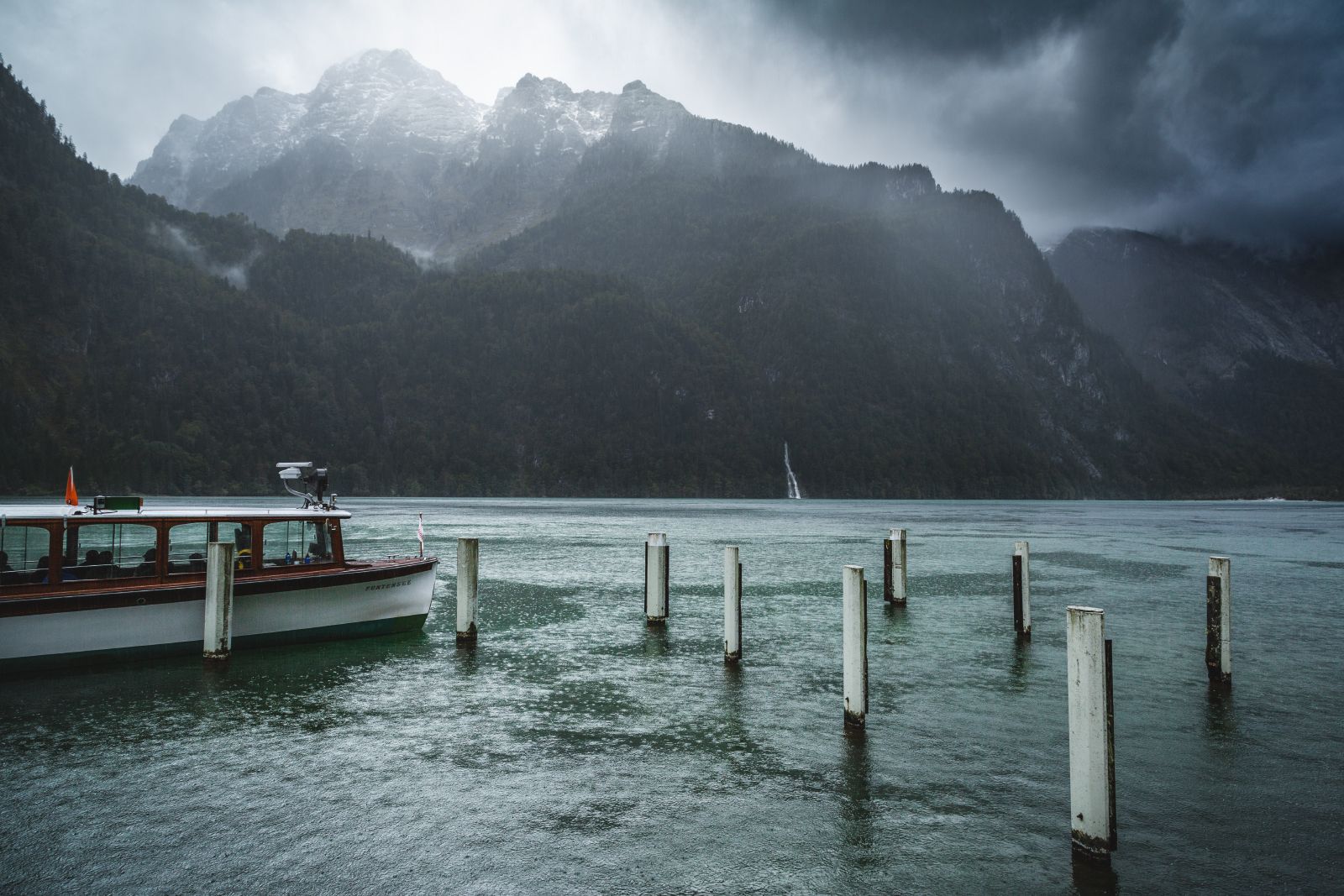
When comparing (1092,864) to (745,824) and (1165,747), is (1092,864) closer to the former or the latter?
(745,824)

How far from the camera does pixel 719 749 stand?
1373cm

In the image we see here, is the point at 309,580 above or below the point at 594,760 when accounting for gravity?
above

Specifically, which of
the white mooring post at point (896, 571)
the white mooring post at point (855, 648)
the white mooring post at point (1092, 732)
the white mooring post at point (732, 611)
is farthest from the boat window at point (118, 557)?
the white mooring post at point (896, 571)

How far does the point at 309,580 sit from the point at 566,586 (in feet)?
54.2

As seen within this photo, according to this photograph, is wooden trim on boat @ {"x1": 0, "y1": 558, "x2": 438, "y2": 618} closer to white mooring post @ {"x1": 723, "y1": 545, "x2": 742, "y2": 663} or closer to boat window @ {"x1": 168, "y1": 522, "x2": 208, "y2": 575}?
boat window @ {"x1": 168, "y1": 522, "x2": 208, "y2": 575}

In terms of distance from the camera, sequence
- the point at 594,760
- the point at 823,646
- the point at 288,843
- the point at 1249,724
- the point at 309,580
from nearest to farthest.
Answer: the point at 288,843 < the point at 594,760 < the point at 1249,724 < the point at 309,580 < the point at 823,646

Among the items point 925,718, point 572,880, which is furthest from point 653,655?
point 572,880

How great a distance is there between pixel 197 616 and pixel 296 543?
3.05 m

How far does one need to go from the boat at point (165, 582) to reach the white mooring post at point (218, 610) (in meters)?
0.55

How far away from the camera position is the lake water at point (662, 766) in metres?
9.38

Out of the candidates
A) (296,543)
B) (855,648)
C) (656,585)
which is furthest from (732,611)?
(296,543)

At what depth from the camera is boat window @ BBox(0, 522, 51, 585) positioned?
59.2 feet

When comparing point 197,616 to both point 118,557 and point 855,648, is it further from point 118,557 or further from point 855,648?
point 855,648

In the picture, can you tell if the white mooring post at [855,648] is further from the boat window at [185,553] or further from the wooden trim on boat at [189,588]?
the boat window at [185,553]
